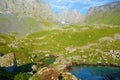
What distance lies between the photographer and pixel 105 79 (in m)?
145

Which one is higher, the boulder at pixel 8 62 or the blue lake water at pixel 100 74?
the boulder at pixel 8 62

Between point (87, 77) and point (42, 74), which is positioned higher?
point (42, 74)

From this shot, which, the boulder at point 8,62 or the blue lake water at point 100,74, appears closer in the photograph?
the boulder at point 8,62

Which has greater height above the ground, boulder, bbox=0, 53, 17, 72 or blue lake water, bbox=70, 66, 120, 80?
boulder, bbox=0, 53, 17, 72

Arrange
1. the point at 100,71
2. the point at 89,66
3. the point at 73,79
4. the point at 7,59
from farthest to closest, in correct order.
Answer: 1. the point at 89,66
2. the point at 100,71
3. the point at 7,59
4. the point at 73,79

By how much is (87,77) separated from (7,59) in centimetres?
6311

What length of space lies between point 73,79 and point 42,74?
868 centimetres

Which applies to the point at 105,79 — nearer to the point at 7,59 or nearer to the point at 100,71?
the point at 100,71

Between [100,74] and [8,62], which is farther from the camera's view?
[100,74]

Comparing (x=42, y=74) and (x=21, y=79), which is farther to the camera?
(x=42, y=74)

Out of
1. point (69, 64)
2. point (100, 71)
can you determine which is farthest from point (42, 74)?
point (69, 64)

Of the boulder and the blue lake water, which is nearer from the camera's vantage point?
the boulder

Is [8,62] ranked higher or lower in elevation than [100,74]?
Answer: higher

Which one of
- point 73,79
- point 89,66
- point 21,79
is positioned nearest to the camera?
point 21,79
